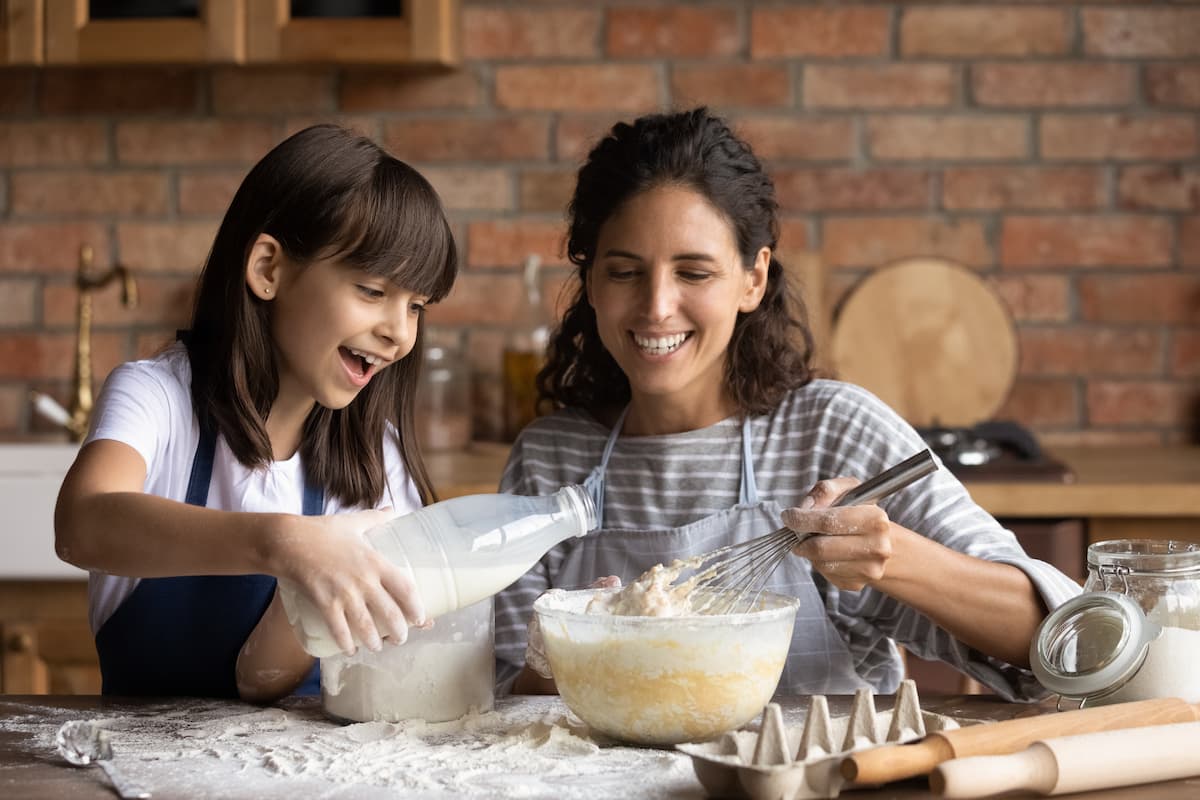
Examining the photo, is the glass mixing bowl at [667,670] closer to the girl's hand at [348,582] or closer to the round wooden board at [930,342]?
the girl's hand at [348,582]

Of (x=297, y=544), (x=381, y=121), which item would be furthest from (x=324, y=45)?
(x=297, y=544)

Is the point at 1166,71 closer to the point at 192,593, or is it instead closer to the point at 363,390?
the point at 363,390

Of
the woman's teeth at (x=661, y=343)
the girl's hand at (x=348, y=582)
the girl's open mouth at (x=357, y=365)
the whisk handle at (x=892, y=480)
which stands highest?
the woman's teeth at (x=661, y=343)

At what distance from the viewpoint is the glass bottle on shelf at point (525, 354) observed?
2.51 metres

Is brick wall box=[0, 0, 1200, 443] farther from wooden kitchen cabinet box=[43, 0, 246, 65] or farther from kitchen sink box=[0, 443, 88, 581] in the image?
kitchen sink box=[0, 443, 88, 581]

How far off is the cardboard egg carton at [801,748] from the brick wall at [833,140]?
1716 millimetres

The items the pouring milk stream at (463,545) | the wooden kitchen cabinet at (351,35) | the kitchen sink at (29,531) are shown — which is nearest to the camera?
the pouring milk stream at (463,545)

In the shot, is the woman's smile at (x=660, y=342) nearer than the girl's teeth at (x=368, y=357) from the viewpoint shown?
No

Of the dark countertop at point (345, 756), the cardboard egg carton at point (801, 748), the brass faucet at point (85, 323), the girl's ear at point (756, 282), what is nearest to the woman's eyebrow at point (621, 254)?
the girl's ear at point (756, 282)

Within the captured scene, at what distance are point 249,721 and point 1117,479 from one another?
1454 mm

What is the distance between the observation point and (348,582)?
915mm

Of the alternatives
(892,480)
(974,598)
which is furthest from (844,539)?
(974,598)

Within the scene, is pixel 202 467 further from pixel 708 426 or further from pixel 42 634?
pixel 42 634

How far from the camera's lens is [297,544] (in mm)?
928
